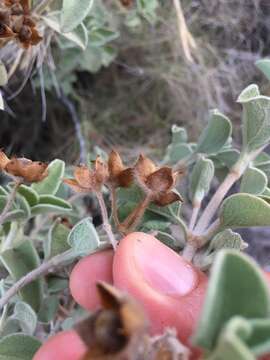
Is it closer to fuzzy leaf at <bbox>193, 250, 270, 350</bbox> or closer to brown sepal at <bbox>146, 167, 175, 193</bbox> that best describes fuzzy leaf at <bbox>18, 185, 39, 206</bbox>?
brown sepal at <bbox>146, 167, 175, 193</bbox>

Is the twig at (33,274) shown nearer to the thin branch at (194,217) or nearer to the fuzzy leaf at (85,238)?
the fuzzy leaf at (85,238)

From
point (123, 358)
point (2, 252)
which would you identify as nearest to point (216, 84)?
point (2, 252)

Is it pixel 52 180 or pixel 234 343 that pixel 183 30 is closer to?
pixel 52 180

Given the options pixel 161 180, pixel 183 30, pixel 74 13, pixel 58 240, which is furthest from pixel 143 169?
pixel 183 30

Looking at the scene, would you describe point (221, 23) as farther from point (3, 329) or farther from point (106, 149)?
point (3, 329)

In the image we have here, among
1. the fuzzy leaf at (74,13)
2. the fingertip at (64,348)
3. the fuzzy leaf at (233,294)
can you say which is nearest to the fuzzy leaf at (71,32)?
the fuzzy leaf at (74,13)

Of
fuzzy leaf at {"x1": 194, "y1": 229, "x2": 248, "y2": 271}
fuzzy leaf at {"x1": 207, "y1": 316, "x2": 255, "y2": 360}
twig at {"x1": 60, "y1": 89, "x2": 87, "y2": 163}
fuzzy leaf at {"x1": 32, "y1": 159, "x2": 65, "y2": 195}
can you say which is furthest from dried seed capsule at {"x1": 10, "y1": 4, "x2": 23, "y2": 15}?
fuzzy leaf at {"x1": 207, "y1": 316, "x2": 255, "y2": 360}
